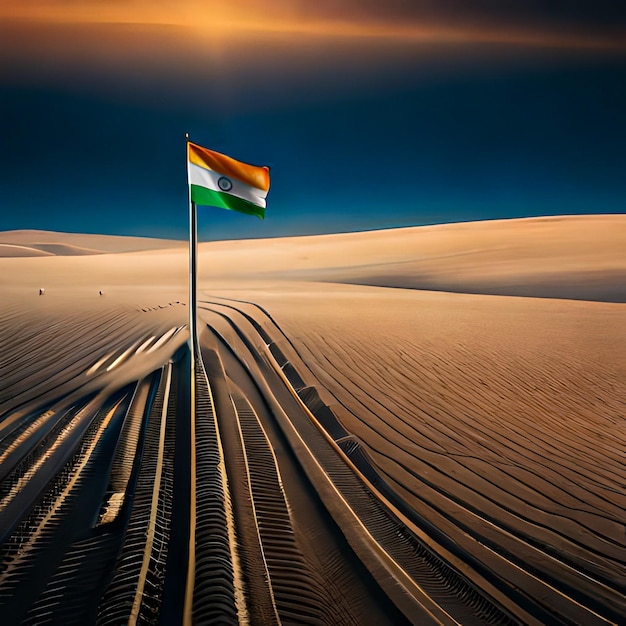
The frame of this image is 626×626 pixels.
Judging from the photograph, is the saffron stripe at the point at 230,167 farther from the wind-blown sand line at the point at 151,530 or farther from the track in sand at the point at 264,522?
the wind-blown sand line at the point at 151,530

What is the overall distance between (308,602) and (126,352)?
18.9ft

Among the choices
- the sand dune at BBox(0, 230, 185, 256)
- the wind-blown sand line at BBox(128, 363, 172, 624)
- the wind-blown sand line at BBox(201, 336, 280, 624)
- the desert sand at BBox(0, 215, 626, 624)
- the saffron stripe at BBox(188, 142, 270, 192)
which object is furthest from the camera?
the sand dune at BBox(0, 230, 185, 256)

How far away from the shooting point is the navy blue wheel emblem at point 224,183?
612cm

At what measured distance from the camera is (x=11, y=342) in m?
7.61

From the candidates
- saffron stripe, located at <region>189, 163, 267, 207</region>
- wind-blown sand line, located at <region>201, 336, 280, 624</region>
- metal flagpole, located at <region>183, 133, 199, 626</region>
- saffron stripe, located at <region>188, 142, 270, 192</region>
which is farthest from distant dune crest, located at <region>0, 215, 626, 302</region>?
wind-blown sand line, located at <region>201, 336, 280, 624</region>

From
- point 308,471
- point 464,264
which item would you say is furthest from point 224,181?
point 464,264

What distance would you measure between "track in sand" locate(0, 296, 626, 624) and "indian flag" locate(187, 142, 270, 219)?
2.60 metres

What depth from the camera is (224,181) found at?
6.15 m

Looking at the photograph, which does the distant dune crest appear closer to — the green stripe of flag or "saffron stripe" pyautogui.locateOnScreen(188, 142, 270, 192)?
"saffron stripe" pyautogui.locateOnScreen(188, 142, 270, 192)

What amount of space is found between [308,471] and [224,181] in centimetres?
415

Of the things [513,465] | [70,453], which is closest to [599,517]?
[513,465]

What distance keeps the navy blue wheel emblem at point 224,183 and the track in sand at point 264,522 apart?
9.05ft

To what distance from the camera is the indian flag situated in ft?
19.5

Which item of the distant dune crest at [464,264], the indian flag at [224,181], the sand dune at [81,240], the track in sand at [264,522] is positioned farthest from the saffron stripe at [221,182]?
the sand dune at [81,240]
